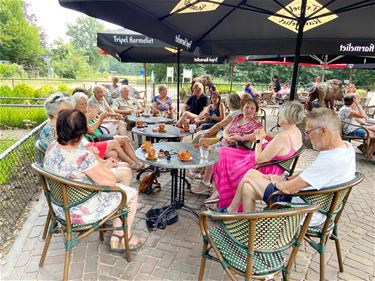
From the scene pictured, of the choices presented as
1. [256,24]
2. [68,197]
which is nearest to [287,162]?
[256,24]

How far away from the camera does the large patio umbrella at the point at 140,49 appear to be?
14.8 ft

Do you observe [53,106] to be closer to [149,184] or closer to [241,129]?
[149,184]

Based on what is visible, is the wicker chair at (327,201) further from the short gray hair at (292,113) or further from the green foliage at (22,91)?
the green foliage at (22,91)

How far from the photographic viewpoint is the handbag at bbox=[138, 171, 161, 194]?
3398 mm

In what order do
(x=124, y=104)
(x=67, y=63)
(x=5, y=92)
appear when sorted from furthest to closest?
1. (x=67, y=63)
2. (x=5, y=92)
3. (x=124, y=104)

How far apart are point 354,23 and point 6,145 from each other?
5.04 m

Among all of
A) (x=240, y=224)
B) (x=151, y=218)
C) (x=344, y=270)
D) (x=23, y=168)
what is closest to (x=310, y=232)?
(x=344, y=270)

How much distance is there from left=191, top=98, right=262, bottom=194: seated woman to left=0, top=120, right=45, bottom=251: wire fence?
195 centimetres

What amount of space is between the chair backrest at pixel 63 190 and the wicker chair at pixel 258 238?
831mm

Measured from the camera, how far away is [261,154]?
2658 mm

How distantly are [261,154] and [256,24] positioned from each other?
71.2 inches

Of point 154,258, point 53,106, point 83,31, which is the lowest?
point 154,258

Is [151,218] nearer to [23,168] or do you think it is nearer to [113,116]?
[23,168]

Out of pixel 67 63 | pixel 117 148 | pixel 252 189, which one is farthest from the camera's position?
pixel 67 63
